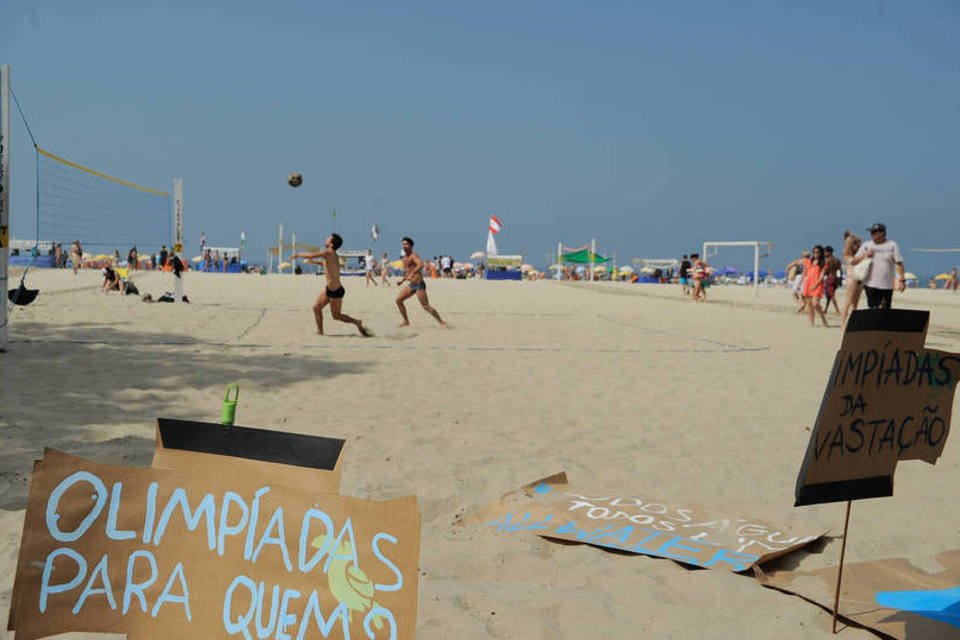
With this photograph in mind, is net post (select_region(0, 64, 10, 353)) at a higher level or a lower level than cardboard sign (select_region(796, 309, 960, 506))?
higher

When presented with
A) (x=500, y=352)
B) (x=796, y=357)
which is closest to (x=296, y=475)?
(x=500, y=352)

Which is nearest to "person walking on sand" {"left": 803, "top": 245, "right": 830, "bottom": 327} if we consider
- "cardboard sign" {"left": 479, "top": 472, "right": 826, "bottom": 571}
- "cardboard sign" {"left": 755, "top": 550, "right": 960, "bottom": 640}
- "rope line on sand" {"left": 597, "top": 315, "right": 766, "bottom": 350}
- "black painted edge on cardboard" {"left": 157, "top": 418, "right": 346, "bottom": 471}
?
"rope line on sand" {"left": 597, "top": 315, "right": 766, "bottom": 350}

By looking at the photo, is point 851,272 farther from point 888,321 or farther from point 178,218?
point 178,218

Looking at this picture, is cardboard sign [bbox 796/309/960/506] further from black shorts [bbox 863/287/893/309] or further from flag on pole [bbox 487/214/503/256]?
flag on pole [bbox 487/214/503/256]

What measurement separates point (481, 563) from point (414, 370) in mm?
5052

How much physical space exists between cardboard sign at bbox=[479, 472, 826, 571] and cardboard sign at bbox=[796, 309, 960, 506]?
698 millimetres

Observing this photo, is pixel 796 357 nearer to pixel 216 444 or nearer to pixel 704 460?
pixel 704 460

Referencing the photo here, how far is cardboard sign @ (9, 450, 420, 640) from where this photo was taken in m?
1.72

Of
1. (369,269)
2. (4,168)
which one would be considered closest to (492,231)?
(369,269)

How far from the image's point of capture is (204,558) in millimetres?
1785

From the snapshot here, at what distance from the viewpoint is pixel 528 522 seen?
136 inches

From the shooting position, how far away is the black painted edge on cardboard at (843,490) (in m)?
2.35

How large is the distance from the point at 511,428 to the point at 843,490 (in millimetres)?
3275

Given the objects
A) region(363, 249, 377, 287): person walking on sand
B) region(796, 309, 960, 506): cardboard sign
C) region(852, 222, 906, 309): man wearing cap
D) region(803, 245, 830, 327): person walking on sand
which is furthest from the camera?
region(363, 249, 377, 287): person walking on sand
